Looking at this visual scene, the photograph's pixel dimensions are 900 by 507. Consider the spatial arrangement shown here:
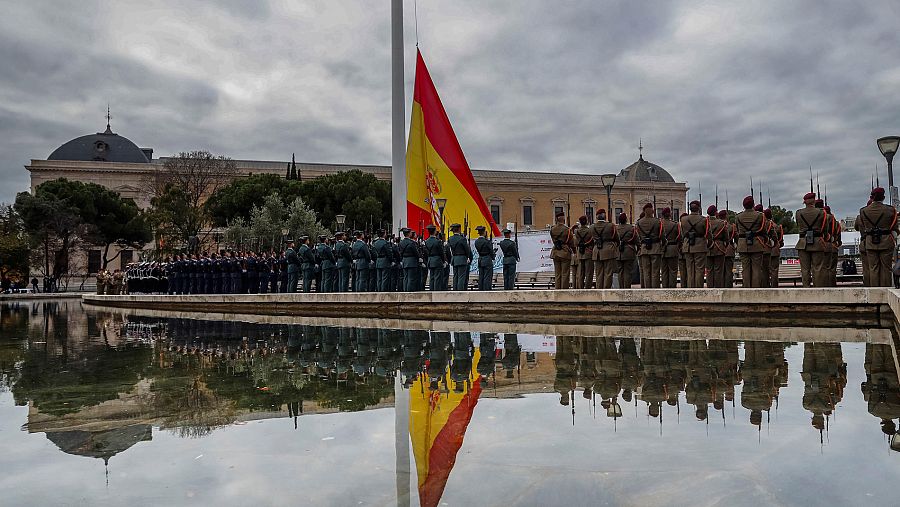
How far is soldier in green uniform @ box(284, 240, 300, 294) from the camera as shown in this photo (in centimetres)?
1764

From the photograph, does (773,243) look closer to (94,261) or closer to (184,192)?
(184,192)

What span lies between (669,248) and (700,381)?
7513 millimetres

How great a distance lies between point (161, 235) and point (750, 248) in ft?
127

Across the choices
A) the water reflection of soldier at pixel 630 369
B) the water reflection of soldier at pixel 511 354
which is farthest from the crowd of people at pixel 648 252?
the water reflection of soldier at pixel 630 369

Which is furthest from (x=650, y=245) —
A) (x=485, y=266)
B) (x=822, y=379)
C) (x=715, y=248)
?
(x=822, y=379)

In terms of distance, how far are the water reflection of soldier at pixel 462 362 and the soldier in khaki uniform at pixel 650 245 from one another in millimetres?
4590

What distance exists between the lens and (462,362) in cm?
617

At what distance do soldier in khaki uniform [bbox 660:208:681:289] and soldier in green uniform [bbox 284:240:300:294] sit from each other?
9.36 metres

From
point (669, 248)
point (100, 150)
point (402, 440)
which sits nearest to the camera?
point (402, 440)

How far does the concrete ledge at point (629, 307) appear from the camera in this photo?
29.6ft

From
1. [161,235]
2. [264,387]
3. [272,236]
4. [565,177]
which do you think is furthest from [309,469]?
[565,177]

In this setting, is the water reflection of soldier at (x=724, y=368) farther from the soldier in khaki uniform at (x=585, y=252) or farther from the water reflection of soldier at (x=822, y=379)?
the soldier in khaki uniform at (x=585, y=252)

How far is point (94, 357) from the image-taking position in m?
7.61

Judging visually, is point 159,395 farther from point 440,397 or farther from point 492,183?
point 492,183
